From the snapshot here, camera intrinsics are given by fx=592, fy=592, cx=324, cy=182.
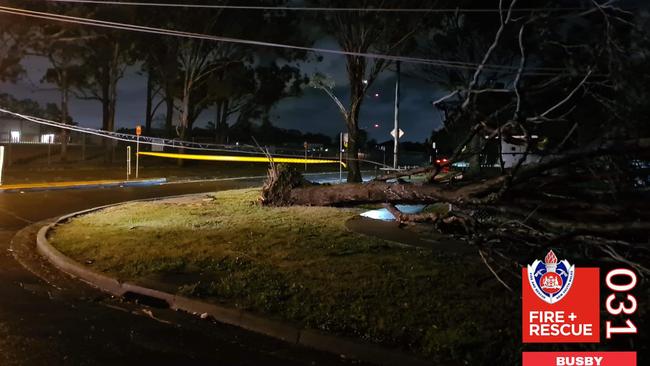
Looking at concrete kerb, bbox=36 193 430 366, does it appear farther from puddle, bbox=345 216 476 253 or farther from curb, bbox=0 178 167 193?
curb, bbox=0 178 167 193

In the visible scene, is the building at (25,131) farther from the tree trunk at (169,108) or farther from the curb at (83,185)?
the curb at (83,185)

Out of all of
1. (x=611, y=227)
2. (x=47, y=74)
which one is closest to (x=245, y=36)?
(x=47, y=74)

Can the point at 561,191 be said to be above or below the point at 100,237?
above

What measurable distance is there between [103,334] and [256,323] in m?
1.51

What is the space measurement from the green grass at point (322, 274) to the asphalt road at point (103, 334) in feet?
1.65

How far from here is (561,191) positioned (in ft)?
26.1

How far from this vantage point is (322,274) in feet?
25.1

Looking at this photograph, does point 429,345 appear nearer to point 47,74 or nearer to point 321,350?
point 321,350

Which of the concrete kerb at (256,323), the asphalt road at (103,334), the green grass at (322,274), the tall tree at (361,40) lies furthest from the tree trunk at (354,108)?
the asphalt road at (103,334)

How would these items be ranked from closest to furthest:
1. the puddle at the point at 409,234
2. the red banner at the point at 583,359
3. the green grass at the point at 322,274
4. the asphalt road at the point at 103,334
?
the red banner at the point at 583,359 → the asphalt road at the point at 103,334 → the green grass at the point at 322,274 → the puddle at the point at 409,234

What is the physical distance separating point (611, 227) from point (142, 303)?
17.6 ft

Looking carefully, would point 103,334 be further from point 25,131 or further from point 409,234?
point 25,131

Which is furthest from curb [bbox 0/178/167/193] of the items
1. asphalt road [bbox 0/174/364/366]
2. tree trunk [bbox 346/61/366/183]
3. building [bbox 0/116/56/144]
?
building [bbox 0/116/56/144]

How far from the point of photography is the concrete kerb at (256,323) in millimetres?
5262
